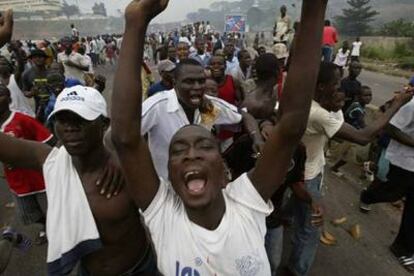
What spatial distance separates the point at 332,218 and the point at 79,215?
10.9ft

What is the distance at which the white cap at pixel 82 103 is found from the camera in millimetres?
1660

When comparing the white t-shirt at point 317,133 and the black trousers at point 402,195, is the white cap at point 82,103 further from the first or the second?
the black trousers at point 402,195

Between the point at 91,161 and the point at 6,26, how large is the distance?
0.72 metres

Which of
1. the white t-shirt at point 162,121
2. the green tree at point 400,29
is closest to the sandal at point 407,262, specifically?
the white t-shirt at point 162,121

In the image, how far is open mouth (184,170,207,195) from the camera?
1447 millimetres

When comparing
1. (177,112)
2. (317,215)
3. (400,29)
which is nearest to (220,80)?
(177,112)

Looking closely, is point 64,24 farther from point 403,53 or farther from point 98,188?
point 98,188

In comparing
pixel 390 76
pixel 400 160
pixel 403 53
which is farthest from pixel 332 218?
pixel 403 53

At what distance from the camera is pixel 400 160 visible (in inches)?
129

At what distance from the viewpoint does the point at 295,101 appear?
1.39 m

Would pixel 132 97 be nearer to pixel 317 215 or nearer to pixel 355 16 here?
pixel 317 215

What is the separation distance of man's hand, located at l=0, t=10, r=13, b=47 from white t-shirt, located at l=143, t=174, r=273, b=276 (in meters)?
0.95

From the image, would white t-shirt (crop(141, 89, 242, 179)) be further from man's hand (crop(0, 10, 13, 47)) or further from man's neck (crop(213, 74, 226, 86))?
man's neck (crop(213, 74, 226, 86))

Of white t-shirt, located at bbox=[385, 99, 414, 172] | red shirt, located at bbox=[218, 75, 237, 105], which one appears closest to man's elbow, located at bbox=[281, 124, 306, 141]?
white t-shirt, located at bbox=[385, 99, 414, 172]
